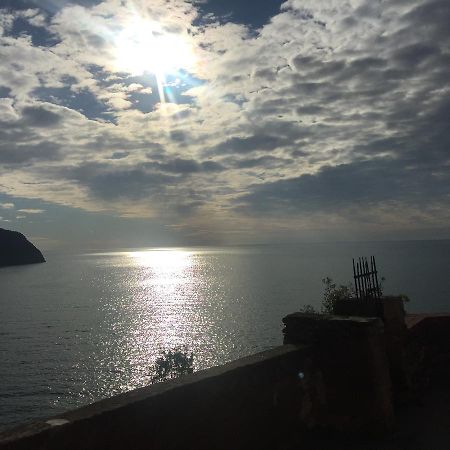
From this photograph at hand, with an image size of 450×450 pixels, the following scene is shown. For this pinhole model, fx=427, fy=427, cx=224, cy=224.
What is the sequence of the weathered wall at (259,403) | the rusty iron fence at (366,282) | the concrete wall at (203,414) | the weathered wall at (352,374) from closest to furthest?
the concrete wall at (203,414) < the weathered wall at (259,403) < the weathered wall at (352,374) < the rusty iron fence at (366,282)

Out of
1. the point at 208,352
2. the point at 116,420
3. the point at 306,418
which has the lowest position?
the point at 208,352

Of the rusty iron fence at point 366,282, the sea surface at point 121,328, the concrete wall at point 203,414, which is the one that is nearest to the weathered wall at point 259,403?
the concrete wall at point 203,414

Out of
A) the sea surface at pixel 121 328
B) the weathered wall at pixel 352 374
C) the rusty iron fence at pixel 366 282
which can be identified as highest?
the rusty iron fence at pixel 366 282

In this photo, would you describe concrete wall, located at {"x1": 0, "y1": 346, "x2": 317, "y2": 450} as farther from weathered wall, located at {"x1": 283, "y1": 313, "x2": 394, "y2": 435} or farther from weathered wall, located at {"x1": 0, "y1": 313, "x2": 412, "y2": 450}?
weathered wall, located at {"x1": 283, "y1": 313, "x2": 394, "y2": 435}

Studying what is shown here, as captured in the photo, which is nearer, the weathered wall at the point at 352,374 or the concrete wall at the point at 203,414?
the concrete wall at the point at 203,414

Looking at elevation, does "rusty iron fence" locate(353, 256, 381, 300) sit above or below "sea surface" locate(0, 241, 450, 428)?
above

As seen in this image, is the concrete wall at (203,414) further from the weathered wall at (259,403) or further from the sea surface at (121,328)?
the sea surface at (121,328)

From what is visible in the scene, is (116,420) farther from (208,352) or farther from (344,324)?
(208,352)

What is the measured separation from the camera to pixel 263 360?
18.7ft

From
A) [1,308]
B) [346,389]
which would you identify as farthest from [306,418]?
[1,308]

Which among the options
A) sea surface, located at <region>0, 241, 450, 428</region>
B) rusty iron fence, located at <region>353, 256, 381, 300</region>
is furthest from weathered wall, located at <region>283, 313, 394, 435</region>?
sea surface, located at <region>0, 241, 450, 428</region>

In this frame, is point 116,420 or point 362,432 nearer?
point 116,420

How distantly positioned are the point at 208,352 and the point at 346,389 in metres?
47.7

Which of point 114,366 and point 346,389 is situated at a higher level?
point 346,389
